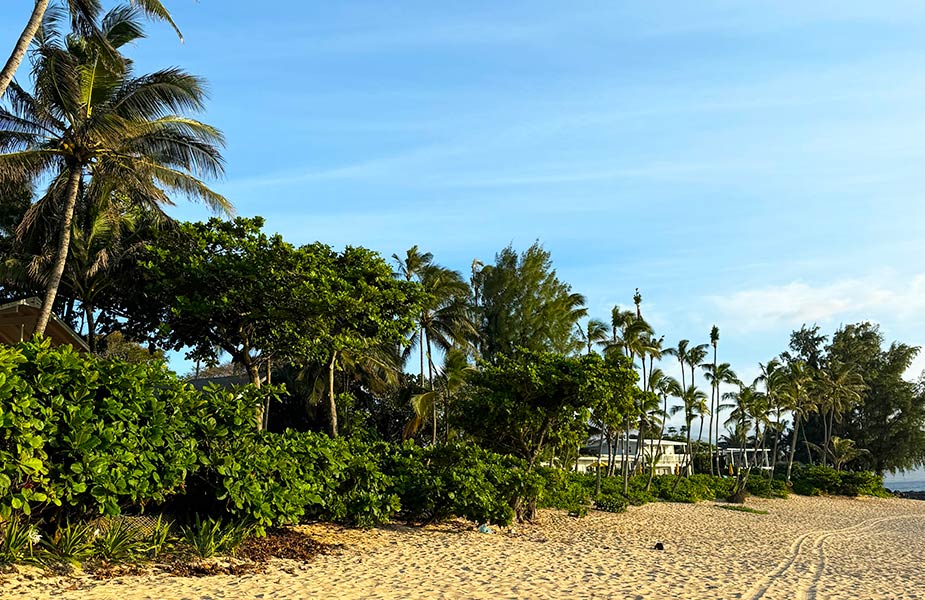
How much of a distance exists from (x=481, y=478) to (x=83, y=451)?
27.2ft

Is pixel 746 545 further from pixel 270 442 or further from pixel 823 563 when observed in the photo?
pixel 270 442

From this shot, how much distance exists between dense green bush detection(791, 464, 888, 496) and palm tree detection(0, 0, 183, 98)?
4372 centimetres

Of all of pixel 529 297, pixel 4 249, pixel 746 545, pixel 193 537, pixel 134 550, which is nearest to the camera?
pixel 134 550

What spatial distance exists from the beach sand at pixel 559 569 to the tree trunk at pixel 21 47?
8574 mm

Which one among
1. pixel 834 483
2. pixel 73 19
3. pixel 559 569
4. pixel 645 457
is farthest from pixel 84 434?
pixel 834 483

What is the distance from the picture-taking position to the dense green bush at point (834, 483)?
4412 centimetres

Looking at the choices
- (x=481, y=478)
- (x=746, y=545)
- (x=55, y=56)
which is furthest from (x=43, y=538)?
(x=746, y=545)

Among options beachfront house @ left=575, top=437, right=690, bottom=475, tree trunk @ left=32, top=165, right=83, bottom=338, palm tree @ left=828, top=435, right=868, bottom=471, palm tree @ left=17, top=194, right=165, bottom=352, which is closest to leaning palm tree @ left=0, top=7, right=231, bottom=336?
tree trunk @ left=32, top=165, right=83, bottom=338

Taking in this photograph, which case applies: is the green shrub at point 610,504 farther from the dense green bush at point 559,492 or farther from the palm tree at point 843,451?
the palm tree at point 843,451

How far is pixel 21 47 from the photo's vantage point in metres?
12.2

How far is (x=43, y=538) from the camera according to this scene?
7828 mm

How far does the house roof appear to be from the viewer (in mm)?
16031

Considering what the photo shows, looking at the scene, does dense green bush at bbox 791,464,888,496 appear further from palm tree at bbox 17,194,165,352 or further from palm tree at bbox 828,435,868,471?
palm tree at bbox 17,194,165,352

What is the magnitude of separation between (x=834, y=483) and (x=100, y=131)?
45085 mm
